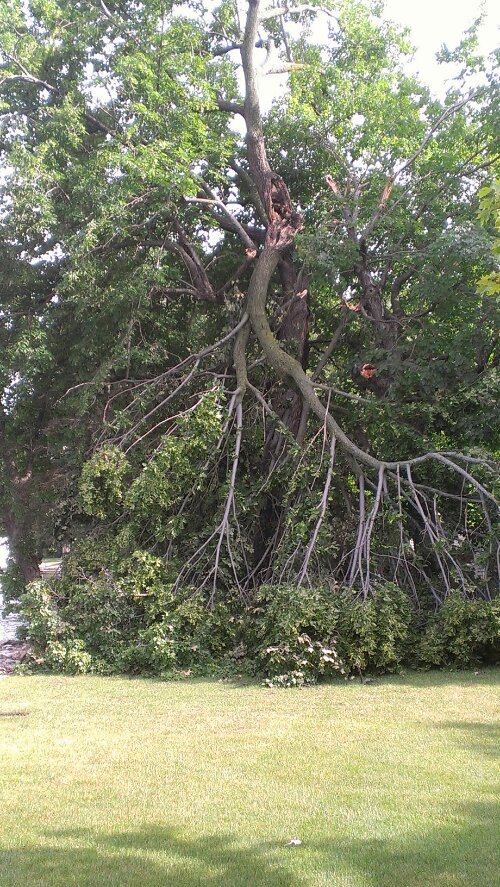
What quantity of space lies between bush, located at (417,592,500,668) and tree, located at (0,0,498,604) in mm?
535

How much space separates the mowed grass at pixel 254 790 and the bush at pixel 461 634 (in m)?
0.86

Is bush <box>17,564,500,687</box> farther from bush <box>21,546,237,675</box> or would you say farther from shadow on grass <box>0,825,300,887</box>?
shadow on grass <box>0,825,300,887</box>

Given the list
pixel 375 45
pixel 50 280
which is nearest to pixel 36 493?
pixel 50 280

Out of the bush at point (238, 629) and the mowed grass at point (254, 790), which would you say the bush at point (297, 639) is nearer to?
the bush at point (238, 629)

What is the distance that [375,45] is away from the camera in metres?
14.5

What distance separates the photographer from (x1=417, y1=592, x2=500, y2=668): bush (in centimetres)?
922

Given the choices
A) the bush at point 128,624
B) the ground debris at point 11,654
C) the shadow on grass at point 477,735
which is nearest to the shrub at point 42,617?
the bush at point 128,624

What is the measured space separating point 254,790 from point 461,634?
192 inches

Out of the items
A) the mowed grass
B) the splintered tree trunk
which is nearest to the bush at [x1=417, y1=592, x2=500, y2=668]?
the mowed grass

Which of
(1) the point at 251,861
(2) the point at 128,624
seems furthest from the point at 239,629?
(1) the point at 251,861

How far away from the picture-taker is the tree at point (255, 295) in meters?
11.0

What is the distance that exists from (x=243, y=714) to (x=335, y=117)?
10792mm

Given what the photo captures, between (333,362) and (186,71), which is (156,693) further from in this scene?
(186,71)

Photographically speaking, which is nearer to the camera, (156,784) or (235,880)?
(235,880)
